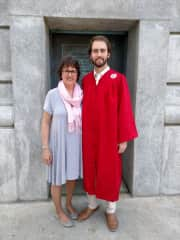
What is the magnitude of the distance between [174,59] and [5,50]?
211 centimetres

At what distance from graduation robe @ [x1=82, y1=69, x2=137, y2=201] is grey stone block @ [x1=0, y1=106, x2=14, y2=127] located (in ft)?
3.20

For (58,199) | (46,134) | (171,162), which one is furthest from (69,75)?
(171,162)

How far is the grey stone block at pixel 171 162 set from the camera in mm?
2965

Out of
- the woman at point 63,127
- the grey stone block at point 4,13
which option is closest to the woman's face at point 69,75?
the woman at point 63,127

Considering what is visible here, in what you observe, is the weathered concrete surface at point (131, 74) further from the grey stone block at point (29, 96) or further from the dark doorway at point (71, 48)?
the grey stone block at point (29, 96)

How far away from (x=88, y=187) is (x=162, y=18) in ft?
7.03

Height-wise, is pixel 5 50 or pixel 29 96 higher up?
pixel 5 50

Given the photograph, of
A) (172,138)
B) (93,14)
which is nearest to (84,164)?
(172,138)

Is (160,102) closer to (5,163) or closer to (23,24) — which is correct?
(23,24)

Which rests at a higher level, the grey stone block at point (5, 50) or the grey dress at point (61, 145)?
the grey stone block at point (5, 50)

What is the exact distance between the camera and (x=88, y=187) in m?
2.48

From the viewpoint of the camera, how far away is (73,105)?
2.27 metres

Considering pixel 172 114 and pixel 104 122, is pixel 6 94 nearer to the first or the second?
pixel 104 122

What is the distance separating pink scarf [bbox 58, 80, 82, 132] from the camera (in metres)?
2.19
